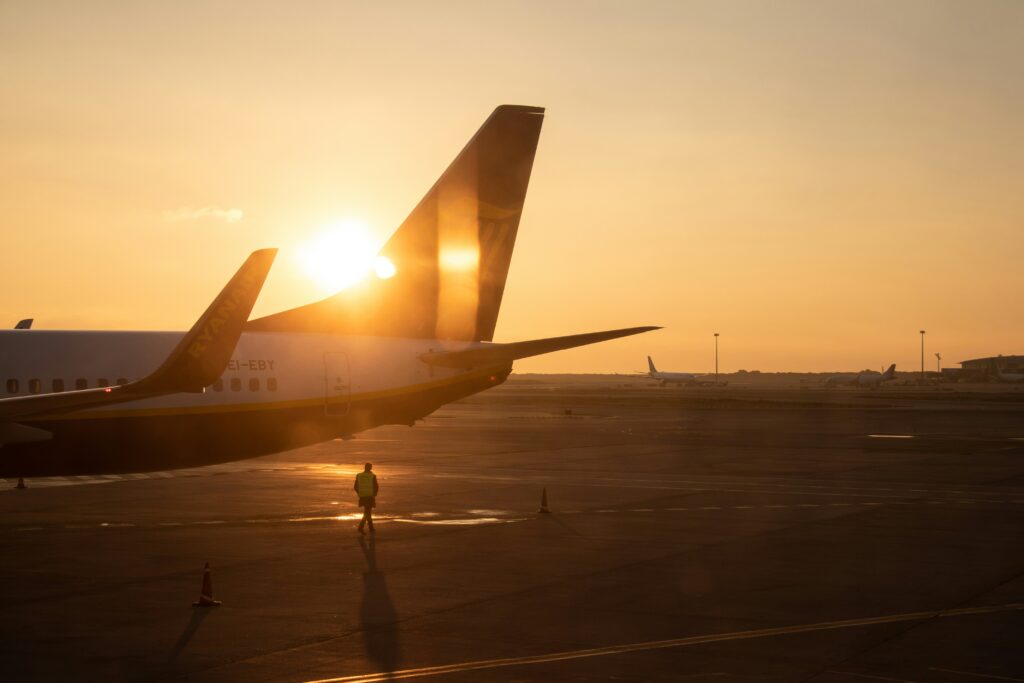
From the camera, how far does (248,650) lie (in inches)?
668

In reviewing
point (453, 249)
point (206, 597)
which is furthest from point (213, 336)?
point (453, 249)

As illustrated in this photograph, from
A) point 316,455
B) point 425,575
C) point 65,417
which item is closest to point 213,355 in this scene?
point 425,575

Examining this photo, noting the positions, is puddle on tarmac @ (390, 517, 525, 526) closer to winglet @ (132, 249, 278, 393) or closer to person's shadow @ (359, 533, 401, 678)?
person's shadow @ (359, 533, 401, 678)

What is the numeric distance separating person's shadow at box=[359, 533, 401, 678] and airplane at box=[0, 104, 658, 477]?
8.56 meters

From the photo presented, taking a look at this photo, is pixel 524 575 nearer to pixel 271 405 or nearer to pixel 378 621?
pixel 378 621

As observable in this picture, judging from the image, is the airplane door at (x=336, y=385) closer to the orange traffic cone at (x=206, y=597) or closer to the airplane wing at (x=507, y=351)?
the airplane wing at (x=507, y=351)

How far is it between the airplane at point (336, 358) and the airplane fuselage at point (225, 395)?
0.04 m

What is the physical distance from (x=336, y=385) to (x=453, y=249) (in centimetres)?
585

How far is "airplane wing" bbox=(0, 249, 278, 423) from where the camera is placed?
2244 centimetres

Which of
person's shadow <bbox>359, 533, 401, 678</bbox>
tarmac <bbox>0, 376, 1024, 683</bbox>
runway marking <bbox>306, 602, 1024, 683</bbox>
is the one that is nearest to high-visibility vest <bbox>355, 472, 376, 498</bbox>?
tarmac <bbox>0, 376, 1024, 683</bbox>

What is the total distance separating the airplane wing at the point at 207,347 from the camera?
22.4 m

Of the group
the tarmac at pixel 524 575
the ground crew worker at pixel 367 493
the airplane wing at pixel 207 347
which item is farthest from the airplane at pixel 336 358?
the airplane wing at pixel 207 347

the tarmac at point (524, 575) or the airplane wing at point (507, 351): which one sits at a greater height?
the airplane wing at point (507, 351)

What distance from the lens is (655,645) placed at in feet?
56.4
